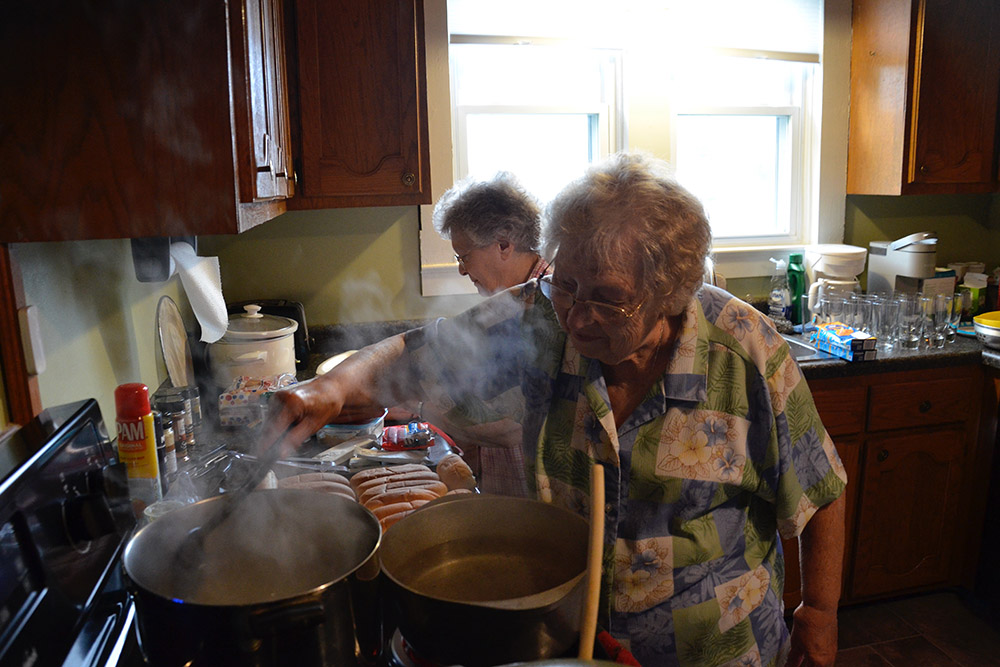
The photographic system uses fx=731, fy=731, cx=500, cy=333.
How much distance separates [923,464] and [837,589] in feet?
5.27

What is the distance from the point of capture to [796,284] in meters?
3.11

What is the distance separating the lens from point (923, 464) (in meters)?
2.67

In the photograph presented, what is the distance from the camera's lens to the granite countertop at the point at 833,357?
248cm

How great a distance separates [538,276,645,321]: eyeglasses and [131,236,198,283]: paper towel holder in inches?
31.3

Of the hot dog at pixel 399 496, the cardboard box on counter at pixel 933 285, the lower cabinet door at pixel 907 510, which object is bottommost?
the lower cabinet door at pixel 907 510

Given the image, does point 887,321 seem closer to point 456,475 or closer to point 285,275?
point 456,475

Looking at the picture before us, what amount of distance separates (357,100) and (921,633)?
104 inches

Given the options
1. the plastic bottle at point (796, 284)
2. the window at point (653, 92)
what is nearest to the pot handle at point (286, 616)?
the window at point (653, 92)

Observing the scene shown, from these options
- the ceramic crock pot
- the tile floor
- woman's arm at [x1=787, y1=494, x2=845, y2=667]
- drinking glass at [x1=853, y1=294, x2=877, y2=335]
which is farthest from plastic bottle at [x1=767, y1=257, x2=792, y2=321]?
the ceramic crock pot

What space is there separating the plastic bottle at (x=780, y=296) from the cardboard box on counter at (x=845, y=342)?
373mm

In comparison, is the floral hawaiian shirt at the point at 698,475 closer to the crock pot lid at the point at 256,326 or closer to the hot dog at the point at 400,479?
the hot dog at the point at 400,479

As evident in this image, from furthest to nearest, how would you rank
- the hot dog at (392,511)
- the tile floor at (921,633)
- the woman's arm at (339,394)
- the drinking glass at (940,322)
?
the drinking glass at (940,322) < the tile floor at (921,633) < the hot dog at (392,511) < the woman's arm at (339,394)

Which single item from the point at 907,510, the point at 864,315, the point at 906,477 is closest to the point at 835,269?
the point at 864,315

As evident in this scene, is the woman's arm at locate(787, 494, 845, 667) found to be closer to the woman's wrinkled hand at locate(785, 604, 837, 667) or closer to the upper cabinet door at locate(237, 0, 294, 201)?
the woman's wrinkled hand at locate(785, 604, 837, 667)
